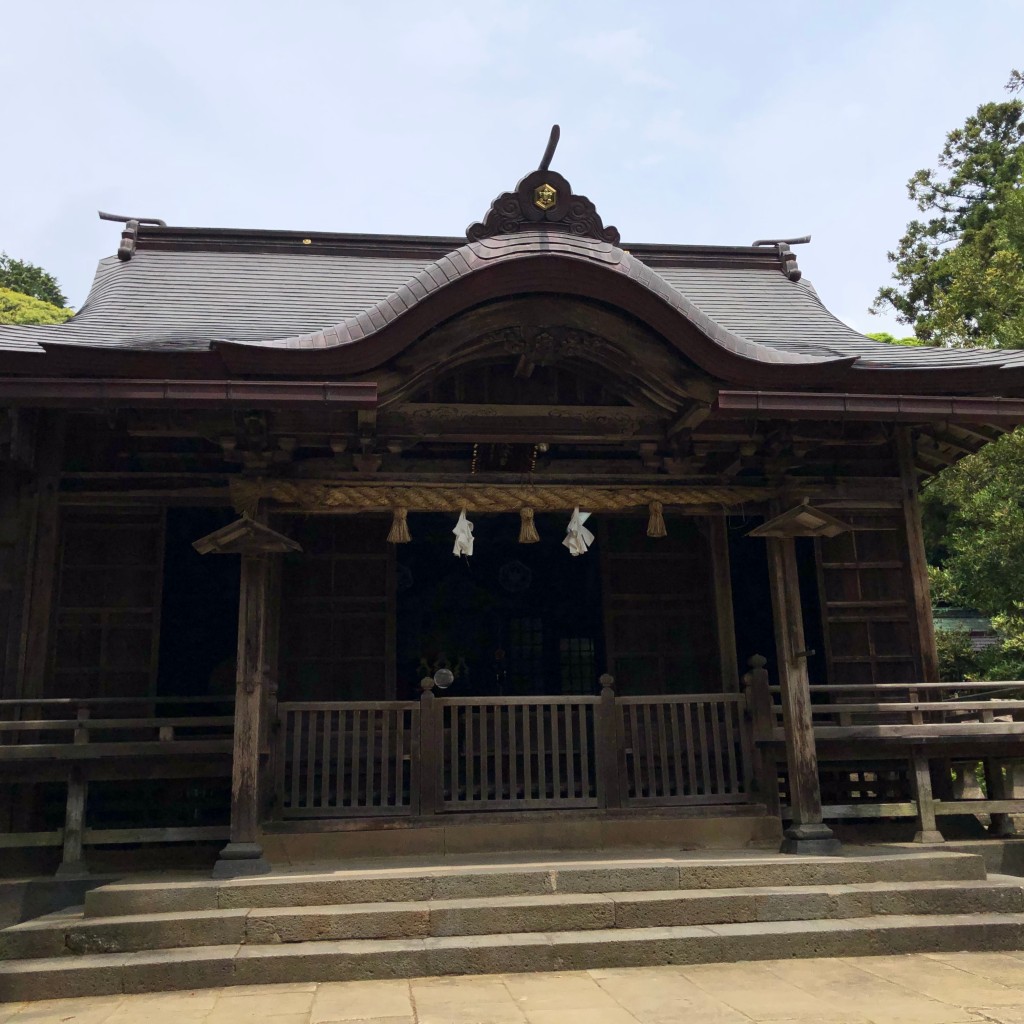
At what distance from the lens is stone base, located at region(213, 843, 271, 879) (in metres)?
6.13

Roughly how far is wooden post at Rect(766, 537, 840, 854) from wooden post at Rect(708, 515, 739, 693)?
1.42 metres

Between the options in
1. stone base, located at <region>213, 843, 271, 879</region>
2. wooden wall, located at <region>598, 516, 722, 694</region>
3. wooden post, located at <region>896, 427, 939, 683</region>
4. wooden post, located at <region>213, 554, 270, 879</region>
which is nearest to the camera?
stone base, located at <region>213, 843, 271, 879</region>

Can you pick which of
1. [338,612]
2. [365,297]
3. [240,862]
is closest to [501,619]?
[338,612]

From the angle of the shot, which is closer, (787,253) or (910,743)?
(910,743)

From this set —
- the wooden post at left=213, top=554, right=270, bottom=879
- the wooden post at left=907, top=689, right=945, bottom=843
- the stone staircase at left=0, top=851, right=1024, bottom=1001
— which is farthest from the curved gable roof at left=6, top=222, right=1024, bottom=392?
the stone staircase at left=0, top=851, right=1024, bottom=1001

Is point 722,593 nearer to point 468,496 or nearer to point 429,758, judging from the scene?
point 468,496

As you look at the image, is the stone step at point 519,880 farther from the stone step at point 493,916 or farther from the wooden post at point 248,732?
the wooden post at point 248,732

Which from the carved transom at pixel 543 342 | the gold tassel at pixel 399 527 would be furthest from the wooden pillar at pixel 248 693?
the carved transom at pixel 543 342

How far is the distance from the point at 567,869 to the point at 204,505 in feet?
15.8

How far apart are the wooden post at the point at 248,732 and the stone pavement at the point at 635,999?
1392mm

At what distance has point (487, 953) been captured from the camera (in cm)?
515

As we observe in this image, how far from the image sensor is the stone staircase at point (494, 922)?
16.5ft

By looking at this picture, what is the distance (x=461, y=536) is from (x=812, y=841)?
144 inches

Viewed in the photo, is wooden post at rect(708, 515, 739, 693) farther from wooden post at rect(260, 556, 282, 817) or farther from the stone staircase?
wooden post at rect(260, 556, 282, 817)
